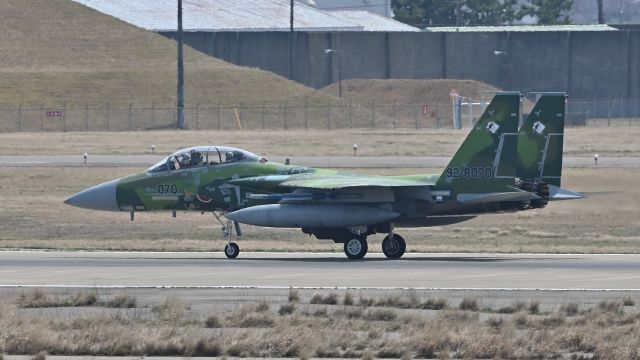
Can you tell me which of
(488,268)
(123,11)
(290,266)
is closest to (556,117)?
(488,268)

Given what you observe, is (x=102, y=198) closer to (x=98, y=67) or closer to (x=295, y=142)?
(x=295, y=142)

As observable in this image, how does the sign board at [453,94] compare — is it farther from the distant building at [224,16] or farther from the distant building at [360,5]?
the distant building at [360,5]

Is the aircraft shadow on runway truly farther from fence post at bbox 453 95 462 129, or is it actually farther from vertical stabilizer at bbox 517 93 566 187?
fence post at bbox 453 95 462 129

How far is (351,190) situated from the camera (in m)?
32.0

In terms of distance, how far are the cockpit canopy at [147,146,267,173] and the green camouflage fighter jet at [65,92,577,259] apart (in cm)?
2

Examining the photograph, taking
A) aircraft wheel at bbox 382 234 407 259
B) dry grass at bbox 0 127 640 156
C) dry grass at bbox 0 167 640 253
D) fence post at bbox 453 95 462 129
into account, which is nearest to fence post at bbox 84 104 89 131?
dry grass at bbox 0 127 640 156

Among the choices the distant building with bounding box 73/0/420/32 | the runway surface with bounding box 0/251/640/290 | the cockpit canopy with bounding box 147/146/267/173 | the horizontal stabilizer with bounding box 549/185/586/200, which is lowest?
the runway surface with bounding box 0/251/640/290

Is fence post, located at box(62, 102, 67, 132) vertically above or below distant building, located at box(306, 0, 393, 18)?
below

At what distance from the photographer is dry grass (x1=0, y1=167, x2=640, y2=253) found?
3572cm

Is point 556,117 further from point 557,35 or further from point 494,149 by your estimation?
point 557,35

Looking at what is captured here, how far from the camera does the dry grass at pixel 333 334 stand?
17422 millimetres

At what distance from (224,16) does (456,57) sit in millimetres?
22730

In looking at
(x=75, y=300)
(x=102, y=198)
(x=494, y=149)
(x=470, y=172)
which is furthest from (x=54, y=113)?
(x=75, y=300)

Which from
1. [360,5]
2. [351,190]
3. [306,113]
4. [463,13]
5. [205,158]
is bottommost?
[351,190]
